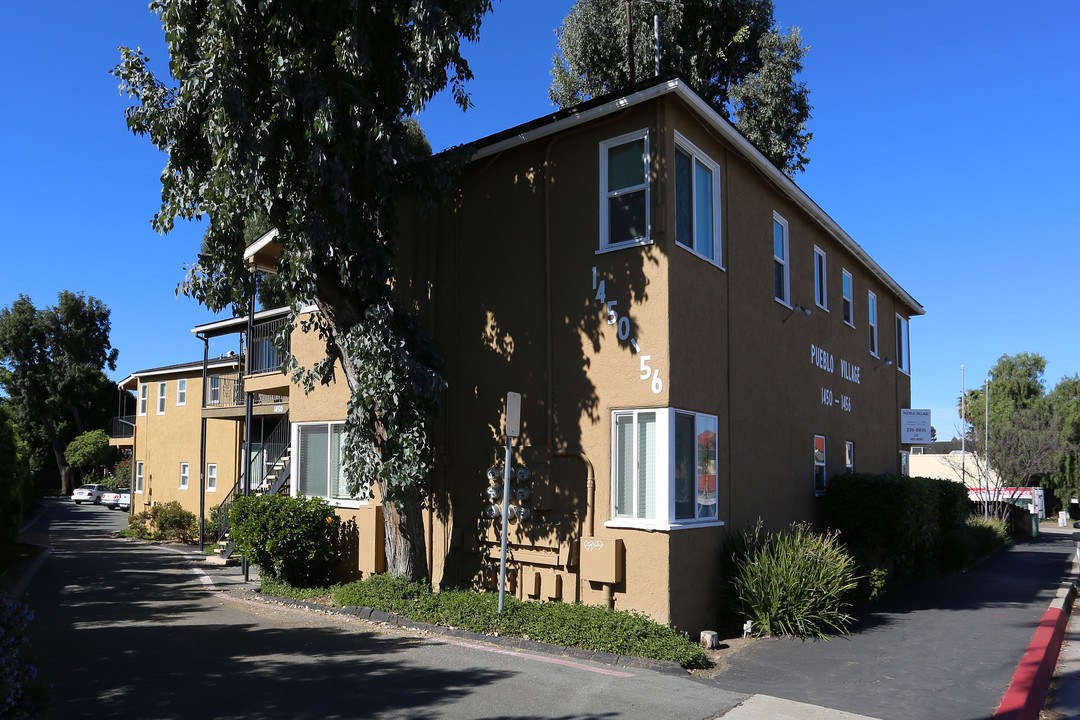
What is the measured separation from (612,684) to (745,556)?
349cm

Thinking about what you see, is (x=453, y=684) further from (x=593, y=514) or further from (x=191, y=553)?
(x=191, y=553)

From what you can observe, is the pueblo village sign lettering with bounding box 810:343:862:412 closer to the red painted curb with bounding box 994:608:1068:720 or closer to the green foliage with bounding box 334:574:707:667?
the red painted curb with bounding box 994:608:1068:720

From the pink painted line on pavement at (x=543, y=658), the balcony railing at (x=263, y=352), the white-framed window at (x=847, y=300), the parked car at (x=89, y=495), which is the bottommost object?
the parked car at (x=89, y=495)

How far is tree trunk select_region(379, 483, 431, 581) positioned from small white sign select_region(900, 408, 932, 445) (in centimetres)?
1439

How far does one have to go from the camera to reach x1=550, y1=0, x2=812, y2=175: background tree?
24.1 metres

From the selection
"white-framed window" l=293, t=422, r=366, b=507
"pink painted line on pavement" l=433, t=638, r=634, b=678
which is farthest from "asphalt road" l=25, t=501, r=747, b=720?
"white-framed window" l=293, t=422, r=366, b=507

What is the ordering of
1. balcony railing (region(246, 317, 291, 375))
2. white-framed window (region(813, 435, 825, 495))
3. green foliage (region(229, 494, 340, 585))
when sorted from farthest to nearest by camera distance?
balcony railing (region(246, 317, 291, 375)), white-framed window (region(813, 435, 825, 495)), green foliage (region(229, 494, 340, 585))

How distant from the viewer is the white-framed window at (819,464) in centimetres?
1499

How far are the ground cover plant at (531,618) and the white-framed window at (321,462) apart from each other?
7.57ft

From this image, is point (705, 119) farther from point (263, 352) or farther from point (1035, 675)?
point (263, 352)

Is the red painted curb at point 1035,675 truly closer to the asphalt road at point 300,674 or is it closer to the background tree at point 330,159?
the asphalt road at point 300,674

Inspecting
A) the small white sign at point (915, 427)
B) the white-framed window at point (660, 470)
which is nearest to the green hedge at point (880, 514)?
the white-framed window at point (660, 470)

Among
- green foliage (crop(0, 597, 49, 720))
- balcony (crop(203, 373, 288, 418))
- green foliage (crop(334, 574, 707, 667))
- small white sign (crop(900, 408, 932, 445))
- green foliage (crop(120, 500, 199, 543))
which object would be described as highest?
balcony (crop(203, 373, 288, 418))

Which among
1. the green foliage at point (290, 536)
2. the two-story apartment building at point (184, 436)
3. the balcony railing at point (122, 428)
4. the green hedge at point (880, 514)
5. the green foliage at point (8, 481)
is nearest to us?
the green foliage at point (290, 536)
